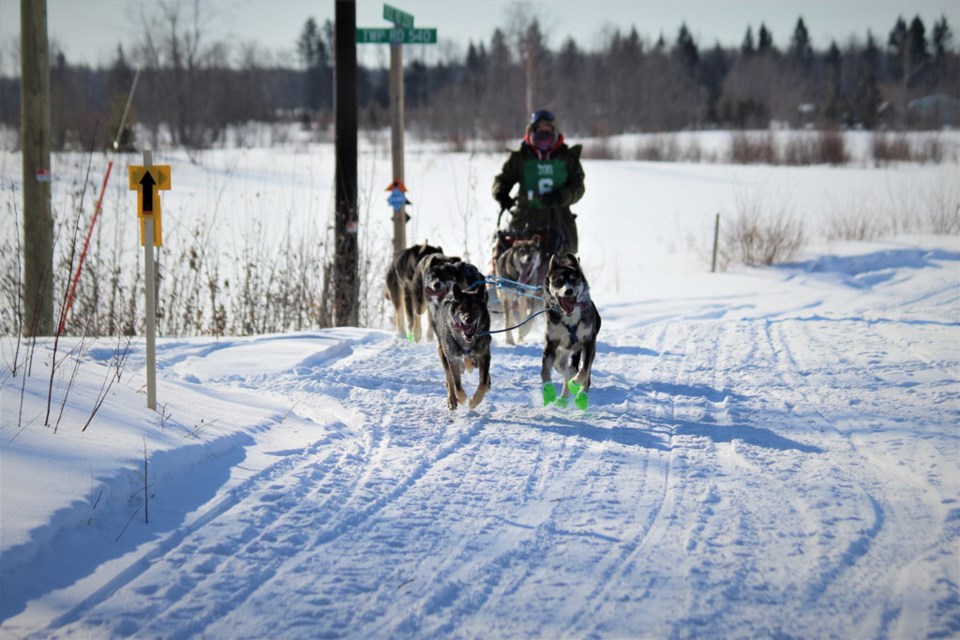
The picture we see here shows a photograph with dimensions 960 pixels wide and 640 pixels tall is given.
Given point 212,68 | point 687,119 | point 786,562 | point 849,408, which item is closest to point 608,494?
point 786,562

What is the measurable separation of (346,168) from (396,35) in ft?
4.91

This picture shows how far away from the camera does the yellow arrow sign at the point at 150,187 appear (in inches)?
180

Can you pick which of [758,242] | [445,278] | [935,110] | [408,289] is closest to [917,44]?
[935,110]

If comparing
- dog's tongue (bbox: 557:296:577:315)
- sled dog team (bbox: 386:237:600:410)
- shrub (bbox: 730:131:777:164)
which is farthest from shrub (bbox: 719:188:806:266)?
shrub (bbox: 730:131:777:164)

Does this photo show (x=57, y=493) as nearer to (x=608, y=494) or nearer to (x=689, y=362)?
(x=608, y=494)

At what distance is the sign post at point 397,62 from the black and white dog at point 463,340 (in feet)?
11.5

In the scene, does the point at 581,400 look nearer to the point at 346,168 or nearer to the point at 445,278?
the point at 445,278

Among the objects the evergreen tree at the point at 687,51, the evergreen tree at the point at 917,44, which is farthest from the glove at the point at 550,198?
the evergreen tree at the point at 687,51

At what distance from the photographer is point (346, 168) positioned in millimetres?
9242

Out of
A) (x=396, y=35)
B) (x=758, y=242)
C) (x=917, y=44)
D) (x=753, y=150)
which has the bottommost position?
(x=758, y=242)

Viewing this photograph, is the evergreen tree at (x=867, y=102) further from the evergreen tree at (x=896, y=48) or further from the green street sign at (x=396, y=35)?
the green street sign at (x=396, y=35)

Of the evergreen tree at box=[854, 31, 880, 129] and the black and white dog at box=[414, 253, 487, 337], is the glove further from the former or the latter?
the evergreen tree at box=[854, 31, 880, 129]

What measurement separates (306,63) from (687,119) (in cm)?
4052

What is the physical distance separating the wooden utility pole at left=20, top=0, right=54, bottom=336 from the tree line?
17803mm
